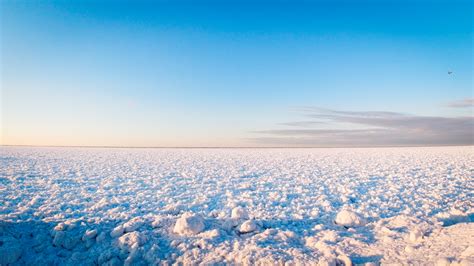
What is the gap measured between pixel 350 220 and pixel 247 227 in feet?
5.79

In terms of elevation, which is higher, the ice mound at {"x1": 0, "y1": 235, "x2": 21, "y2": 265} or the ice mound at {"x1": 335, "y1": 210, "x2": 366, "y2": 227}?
the ice mound at {"x1": 335, "y1": 210, "x2": 366, "y2": 227}

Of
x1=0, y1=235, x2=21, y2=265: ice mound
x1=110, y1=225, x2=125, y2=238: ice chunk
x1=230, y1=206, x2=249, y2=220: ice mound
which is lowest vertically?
x1=0, y1=235, x2=21, y2=265: ice mound

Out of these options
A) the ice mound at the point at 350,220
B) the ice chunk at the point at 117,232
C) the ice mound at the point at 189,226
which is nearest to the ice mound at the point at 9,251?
the ice chunk at the point at 117,232

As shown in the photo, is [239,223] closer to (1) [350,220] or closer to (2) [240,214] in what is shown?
(2) [240,214]

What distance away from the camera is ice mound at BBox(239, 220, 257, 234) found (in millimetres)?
4117

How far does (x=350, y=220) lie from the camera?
442 cm

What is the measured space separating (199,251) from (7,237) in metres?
2.99

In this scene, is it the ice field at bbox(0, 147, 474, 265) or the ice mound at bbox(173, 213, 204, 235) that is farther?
the ice mound at bbox(173, 213, 204, 235)

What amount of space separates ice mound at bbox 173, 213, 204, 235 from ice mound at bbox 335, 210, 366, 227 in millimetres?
2328

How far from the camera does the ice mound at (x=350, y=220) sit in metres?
4.38

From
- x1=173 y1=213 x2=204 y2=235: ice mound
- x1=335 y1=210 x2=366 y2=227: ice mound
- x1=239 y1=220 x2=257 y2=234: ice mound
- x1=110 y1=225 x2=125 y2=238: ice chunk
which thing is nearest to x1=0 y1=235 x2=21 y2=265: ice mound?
x1=110 y1=225 x2=125 y2=238: ice chunk

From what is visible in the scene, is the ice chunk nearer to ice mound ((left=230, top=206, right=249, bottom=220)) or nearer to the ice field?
the ice field

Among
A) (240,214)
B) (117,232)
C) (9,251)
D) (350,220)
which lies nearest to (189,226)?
(240,214)

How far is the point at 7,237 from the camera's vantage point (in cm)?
398
